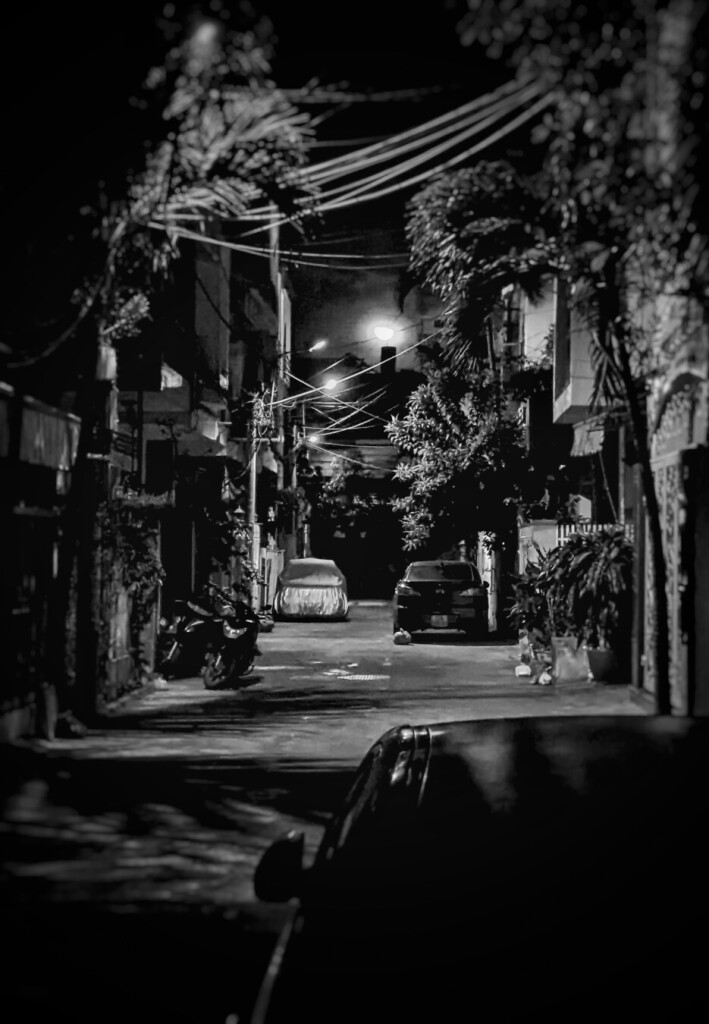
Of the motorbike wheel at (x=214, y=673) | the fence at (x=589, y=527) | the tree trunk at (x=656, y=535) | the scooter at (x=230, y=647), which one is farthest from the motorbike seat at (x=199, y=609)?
the tree trunk at (x=656, y=535)

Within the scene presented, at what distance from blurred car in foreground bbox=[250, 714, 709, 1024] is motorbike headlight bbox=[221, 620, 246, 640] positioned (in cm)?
1292

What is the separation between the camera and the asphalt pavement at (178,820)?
481 centimetres

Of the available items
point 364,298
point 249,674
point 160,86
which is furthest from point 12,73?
point 364,298

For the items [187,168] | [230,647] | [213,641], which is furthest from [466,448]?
[187,168]

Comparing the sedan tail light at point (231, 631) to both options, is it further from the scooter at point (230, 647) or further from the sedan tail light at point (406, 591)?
the sedan tail light at point (406, 591)

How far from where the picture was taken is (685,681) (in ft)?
37.5

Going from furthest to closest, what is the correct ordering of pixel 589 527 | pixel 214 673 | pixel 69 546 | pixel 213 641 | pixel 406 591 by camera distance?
pixel 406 591 → pixel 589 527 → pixel 213 641 → pixel 214 673 → pixel 69 546

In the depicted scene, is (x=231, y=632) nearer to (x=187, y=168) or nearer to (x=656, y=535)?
(x=656, y=535)

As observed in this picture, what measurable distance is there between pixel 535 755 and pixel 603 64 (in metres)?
4.93

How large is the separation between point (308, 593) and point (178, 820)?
79.9 feet

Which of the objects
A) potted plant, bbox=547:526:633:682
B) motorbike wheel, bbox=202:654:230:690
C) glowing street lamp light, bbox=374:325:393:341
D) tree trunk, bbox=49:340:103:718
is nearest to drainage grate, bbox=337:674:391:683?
motorbike wheel, bbox=202:654:230:690

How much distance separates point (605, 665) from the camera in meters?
15.5

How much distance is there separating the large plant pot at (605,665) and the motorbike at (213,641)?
5056 mm

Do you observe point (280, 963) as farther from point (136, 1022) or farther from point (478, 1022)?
point (136, 1022)
